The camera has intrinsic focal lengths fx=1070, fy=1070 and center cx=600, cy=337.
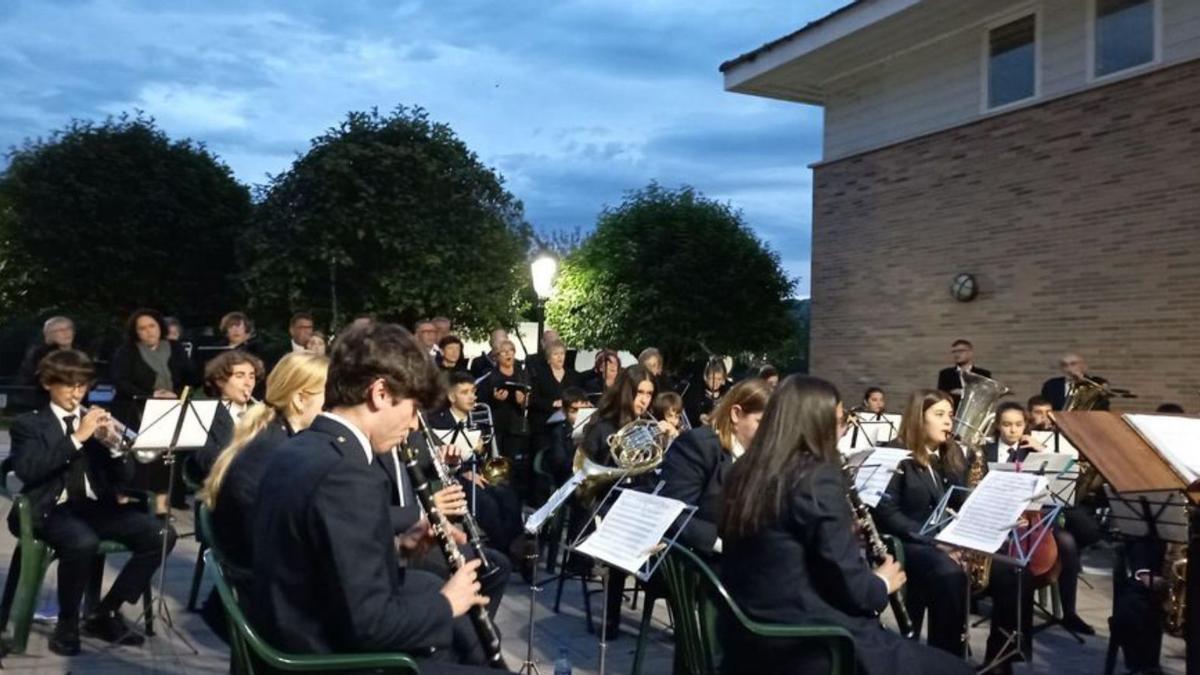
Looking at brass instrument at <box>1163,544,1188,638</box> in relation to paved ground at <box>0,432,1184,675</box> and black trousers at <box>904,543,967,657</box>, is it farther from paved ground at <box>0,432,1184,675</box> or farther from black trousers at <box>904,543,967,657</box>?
black trousers at <box>904,543,967,657</box>

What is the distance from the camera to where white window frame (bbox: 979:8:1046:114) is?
13195 mm

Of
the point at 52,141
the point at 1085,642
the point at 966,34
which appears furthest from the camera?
the point at 52,141

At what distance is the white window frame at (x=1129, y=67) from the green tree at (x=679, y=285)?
383 inches

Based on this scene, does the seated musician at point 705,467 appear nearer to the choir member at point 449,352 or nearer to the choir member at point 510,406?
the choir member at point 510,406

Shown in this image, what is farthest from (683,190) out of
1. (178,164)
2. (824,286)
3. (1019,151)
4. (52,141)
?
(52,141)

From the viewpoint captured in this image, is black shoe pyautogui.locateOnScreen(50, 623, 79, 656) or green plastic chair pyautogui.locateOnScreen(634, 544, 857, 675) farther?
black shoe pyautogui.locateOnScreen(50, 623, 79, 656)

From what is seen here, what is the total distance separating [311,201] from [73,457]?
15090 mm

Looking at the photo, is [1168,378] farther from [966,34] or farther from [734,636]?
[734,636]

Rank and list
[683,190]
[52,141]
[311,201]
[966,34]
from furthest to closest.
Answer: [52,141] → [683,190] → [311,201] → [966,34]

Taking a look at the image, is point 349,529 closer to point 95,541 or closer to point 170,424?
point 95,541

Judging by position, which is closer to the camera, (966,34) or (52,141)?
(966,34)

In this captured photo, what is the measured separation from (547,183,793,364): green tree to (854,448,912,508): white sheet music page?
50.5 ft

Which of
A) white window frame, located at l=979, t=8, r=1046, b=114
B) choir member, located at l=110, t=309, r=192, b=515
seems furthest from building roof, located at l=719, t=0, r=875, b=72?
choir member, located at l=110, t=309, r=192, b=515

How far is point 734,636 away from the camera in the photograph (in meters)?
3.58
